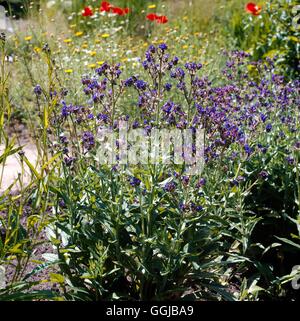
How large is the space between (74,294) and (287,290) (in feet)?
4.67

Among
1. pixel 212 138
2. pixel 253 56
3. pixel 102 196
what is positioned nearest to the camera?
pixel 102 196

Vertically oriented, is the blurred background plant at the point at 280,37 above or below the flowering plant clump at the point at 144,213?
above

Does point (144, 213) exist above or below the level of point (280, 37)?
below

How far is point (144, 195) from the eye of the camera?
9.56 ft

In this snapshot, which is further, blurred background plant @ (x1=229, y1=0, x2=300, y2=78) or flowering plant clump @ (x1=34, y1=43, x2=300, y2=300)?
blurred background plant @ (x1=229, y1=0, x2=300, y2=78)

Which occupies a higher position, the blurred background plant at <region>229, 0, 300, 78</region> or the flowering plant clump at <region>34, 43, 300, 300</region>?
the blurred background plant at <region>229, 0, 300, 78</region>

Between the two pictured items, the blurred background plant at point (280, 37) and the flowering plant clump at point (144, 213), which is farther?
the blurred background plant at point (280, 37)

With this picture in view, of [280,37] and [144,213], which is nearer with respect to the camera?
[144,213]
